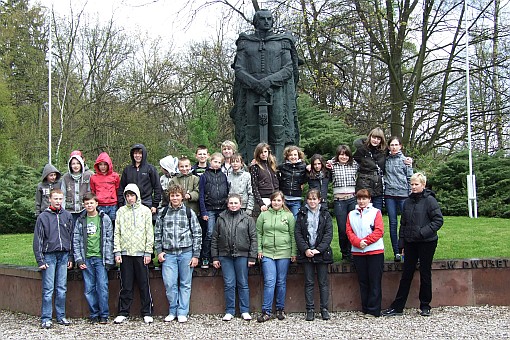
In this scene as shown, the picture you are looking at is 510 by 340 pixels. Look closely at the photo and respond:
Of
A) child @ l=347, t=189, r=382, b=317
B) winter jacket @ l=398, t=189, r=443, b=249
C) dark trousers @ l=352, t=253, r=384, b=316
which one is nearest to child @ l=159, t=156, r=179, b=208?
child @ l=347, t=189, r=382, b=317

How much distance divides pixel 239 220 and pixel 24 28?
23914 millimetres

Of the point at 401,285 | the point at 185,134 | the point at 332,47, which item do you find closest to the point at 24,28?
the point at 185,134

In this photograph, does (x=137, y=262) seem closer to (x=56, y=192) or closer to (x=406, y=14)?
(x=56, y=192)

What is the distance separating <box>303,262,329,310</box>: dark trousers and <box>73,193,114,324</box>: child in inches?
88.5

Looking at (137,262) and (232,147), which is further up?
(232,147)

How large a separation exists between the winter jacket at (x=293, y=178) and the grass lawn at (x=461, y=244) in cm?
107

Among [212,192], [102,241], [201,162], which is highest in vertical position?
[201,162]

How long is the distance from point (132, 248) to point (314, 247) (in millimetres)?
2080

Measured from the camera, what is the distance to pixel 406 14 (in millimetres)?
19484

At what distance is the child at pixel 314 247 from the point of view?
673 centimetres

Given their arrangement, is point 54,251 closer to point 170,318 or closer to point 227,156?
point 170,318

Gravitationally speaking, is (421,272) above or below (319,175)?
below

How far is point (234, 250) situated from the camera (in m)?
6.80

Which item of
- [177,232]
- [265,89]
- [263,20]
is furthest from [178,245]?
[263,20]
